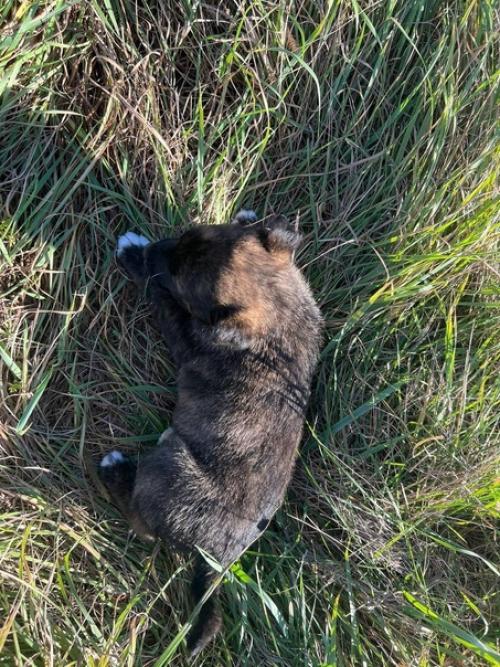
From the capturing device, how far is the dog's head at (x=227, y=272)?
11.1 feet

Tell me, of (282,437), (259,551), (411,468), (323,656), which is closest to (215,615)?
(259,551)

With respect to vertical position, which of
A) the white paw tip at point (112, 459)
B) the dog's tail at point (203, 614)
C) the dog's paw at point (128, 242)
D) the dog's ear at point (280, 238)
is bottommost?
the dog's tail at point (203, 614)

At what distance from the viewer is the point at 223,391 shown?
3.56m

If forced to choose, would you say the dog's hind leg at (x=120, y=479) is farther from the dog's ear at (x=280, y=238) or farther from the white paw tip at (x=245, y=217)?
the white paw tip at (x=245, y=217)

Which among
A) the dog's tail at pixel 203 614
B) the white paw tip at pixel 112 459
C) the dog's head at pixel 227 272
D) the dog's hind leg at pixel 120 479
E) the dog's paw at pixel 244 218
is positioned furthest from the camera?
the dog's paw at pixel 244 218

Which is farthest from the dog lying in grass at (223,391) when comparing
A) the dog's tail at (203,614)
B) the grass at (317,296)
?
the grass at (317,296)

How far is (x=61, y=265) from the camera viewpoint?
3811 millimetres

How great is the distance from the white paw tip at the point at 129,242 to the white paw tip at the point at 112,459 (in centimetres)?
134

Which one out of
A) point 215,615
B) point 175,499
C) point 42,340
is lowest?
point 215,615

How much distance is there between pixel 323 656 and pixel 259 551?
2.49ft

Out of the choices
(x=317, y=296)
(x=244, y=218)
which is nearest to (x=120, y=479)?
(x=317, y=296)

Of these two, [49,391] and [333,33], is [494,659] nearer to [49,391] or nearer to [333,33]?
[49,391]

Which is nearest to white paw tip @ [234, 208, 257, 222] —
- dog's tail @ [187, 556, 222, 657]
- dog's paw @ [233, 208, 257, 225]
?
dog's paw @ [233, 208, 257, 225]

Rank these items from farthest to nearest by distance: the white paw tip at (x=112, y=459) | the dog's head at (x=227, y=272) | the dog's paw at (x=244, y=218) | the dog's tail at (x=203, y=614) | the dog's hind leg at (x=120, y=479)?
the dog's paw at (x=244, y=218), the white paw tip at (x=112, y=459), the dog's hind leg at (x=120, y=479), the dog's tail at (x=203, y=614), the dog's head at (x=227, y=272)
